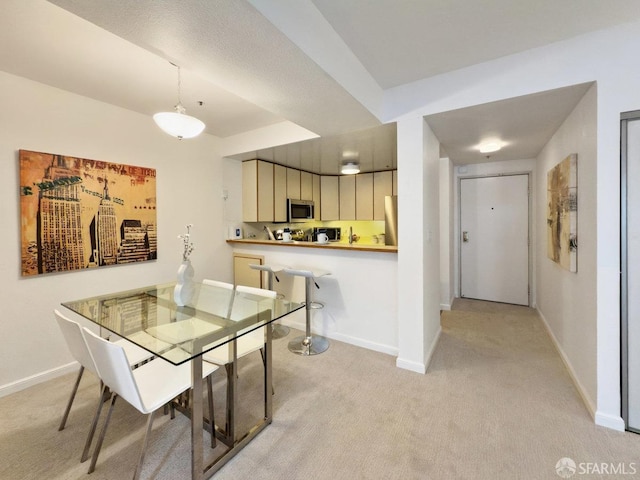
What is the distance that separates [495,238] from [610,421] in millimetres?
2980

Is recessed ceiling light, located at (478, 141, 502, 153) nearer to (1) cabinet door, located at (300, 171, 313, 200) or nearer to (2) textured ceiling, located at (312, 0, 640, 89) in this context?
(2) textured ceiling, located at (312, 0, 640, 89)

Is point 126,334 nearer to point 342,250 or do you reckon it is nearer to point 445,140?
point 342,250

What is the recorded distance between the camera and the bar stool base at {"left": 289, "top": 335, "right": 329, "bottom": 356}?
2.79 m

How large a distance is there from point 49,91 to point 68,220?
1084 mm

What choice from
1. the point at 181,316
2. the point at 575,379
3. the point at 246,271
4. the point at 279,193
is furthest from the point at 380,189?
the point at 181,316

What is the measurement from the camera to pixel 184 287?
201 cm

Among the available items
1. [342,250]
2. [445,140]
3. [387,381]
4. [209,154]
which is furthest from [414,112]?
[209,154]

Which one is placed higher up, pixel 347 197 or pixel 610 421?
pixel 347 197

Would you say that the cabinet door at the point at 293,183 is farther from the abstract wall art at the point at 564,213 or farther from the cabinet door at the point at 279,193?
the abstract wall art at the point at 564,213

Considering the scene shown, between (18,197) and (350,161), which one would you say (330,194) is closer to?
(350,161)

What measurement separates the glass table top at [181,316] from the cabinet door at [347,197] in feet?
11.4

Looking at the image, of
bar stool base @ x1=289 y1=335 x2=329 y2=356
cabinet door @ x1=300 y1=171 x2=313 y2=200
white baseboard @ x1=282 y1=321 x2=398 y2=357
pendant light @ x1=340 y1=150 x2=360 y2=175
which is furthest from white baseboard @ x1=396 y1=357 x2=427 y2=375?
cabinet door @ x1=300 y1=171 x2=313 y2=200

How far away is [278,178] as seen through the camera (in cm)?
435

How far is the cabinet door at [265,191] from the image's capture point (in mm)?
3985
